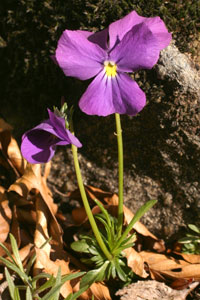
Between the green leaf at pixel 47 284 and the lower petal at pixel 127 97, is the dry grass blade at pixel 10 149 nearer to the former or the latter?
the green leaf at pixel 47 284

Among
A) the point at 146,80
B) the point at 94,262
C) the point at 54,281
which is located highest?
the point at 146,80

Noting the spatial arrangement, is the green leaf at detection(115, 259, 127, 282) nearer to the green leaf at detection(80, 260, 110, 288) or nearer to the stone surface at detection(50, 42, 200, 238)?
the green leaf at detection(80, 260, 110, 288)

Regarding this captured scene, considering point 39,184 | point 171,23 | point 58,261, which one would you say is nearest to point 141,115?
point 171,23

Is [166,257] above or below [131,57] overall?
below

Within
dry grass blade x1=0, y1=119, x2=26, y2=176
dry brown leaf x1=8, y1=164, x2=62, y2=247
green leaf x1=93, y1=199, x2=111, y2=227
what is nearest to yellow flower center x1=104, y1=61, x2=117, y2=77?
green leaf x1=93, y1=199, x2=111, y2=227

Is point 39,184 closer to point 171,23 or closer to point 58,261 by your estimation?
point 58,261

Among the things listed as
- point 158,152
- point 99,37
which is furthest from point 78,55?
point 158,152

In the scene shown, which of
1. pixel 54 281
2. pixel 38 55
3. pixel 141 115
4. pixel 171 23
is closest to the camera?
pixel 54 281
